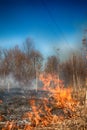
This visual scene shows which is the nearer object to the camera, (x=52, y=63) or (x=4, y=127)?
(x=4, y=127)

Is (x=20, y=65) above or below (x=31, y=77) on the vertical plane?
above

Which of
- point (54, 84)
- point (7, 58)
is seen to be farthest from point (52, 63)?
point (7, 58)

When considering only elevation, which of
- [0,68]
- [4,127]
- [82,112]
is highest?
[0,68]

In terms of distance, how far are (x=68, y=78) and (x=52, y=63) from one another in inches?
246

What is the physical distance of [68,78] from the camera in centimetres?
4947

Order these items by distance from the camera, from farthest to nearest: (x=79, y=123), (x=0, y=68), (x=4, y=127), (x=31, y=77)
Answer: (x=31, y=77) < (x=0, y=68) < (x=4, y=127) < (x=79, y=123)

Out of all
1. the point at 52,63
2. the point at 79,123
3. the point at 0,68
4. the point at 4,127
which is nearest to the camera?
the point at 79,123

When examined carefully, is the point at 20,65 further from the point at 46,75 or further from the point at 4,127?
the point at 4,127

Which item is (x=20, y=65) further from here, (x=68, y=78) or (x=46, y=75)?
(x=68, y=78)

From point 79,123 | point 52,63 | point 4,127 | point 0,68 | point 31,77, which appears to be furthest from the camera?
point 52,63

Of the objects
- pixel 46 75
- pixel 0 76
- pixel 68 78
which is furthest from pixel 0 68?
pixel 68 78

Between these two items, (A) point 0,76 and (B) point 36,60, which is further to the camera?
(B) point 36,60

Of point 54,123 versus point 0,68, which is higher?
point 0,68

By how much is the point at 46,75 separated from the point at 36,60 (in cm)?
458
